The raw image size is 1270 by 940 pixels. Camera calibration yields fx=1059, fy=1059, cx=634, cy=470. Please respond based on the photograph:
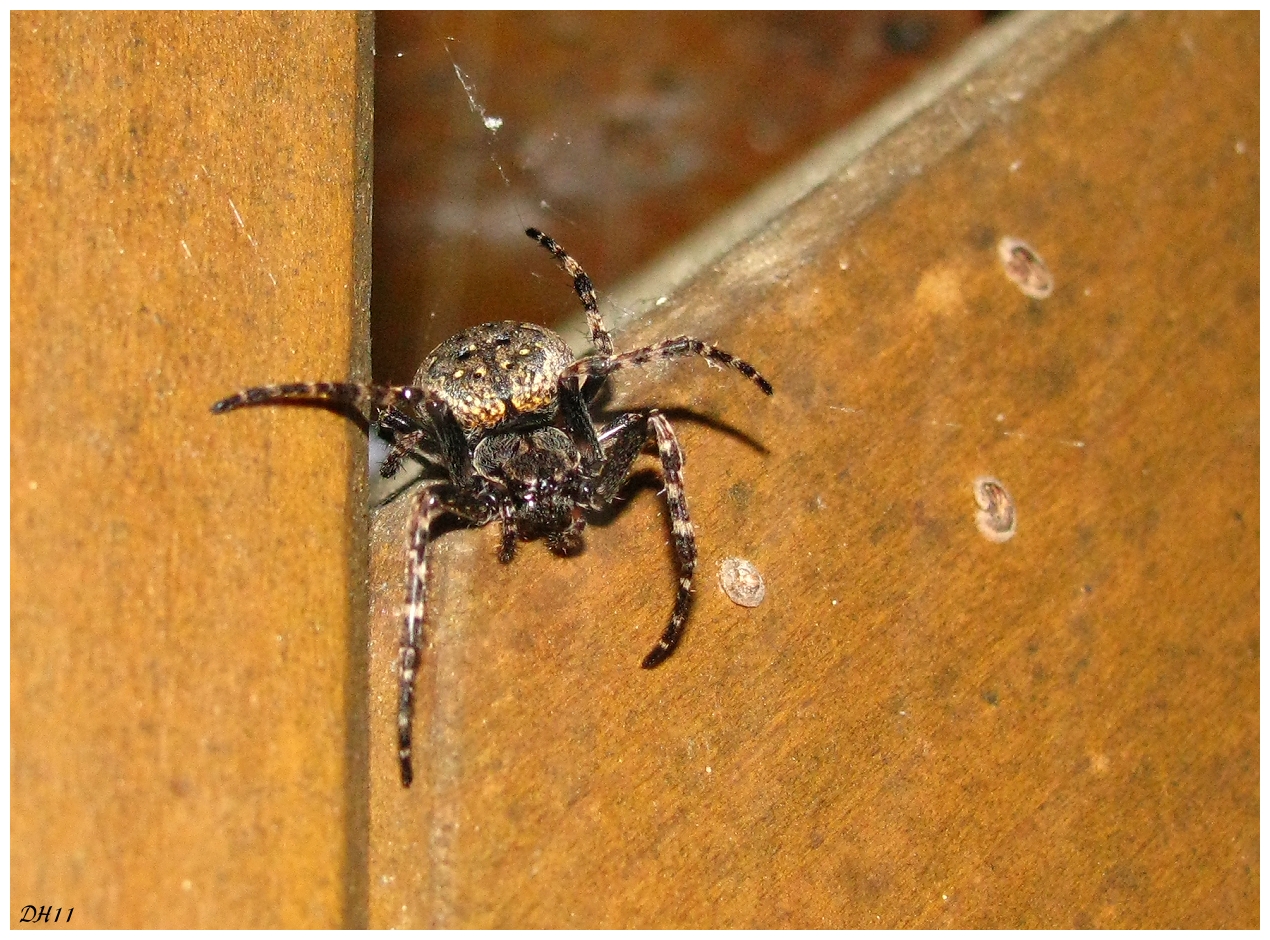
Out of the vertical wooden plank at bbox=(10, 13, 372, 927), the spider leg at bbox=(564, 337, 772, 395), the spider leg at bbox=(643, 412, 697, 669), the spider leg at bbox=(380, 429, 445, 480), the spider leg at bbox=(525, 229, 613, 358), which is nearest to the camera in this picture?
the vertical wooden plank at bbox=(10, 13, 372, 927)

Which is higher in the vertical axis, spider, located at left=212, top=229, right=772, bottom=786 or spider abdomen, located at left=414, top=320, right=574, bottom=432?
spider abdomen, located at left=414, top=320, right=574, bottom=432

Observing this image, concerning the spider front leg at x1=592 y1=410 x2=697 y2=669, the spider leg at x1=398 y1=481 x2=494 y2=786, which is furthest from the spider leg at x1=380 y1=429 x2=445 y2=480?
the spider front leg at x1=592 y1=410 x2=697 y2=669

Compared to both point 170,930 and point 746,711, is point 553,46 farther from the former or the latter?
point 170,930

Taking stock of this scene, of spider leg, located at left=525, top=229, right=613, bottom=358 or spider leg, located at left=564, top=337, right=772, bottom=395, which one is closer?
spider leg, located at left=564, top=337, right=772, bottom=395

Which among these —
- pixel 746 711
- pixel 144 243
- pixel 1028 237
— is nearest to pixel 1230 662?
pixel 1028 237

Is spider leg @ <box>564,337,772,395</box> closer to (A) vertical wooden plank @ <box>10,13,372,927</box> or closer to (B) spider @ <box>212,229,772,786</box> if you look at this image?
(B) spider @ <box>212,229,772,786</box>

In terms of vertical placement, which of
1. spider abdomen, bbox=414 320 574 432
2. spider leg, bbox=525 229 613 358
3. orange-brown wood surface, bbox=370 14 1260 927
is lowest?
orange-brown wood surface, bbox=370 14 1260 927

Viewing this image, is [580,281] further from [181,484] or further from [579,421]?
[181,484]

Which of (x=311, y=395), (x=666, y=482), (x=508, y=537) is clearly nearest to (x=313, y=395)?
(x=311, y=395)
